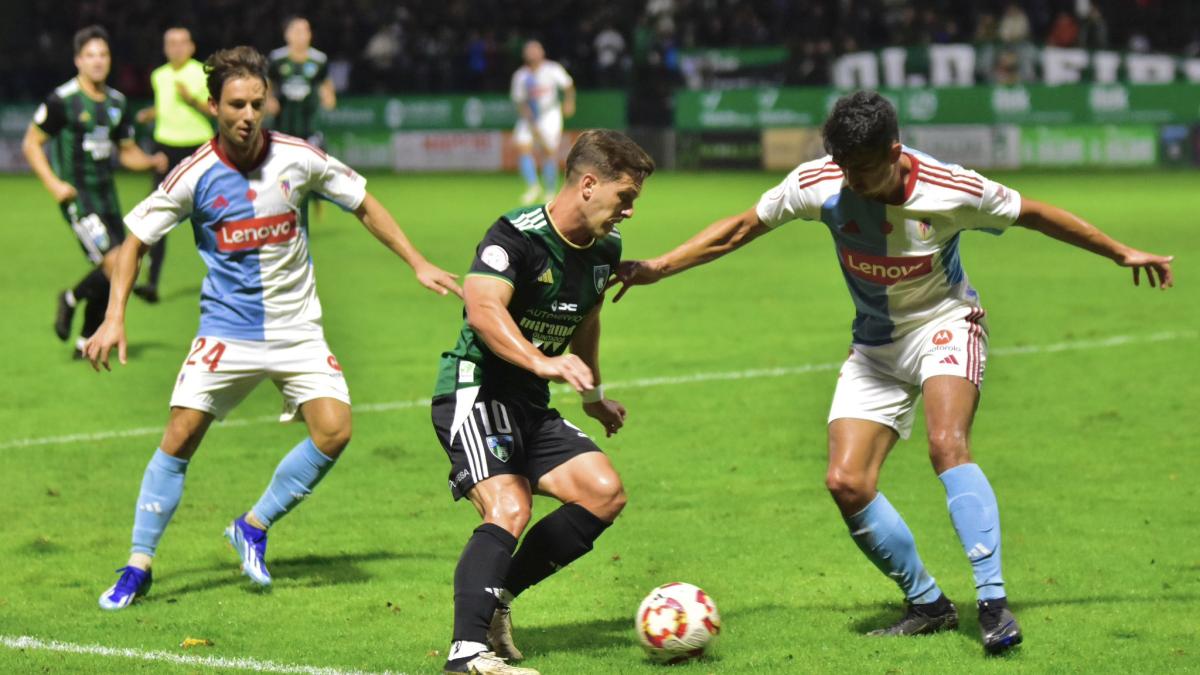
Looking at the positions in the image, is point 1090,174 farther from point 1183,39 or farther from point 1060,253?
point 1060,253

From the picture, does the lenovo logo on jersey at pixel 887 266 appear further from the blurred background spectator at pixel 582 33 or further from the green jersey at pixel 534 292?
the blurred background spectator at pixel 582 33

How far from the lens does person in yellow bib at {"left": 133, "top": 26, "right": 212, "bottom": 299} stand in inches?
607

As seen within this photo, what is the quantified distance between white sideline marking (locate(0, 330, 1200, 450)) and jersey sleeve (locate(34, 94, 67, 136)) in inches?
131

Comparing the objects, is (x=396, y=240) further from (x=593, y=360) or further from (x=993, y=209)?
(x=993, y=209)

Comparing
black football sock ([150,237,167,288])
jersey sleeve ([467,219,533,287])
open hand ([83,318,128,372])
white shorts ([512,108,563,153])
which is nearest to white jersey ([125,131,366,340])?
open hand ([83,318,128,372])

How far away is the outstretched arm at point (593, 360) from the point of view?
6020 mm

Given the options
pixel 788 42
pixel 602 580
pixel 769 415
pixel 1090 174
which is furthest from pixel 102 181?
pixel 788 42

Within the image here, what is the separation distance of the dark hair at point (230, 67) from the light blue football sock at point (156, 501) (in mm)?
1435

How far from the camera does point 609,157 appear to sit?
18.0ft

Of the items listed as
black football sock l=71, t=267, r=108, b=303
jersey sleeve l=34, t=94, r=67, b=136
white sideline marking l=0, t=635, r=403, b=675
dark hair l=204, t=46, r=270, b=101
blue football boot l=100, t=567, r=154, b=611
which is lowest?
black football sock l=71, t=267, r=108, b=303

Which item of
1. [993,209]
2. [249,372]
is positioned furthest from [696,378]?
[993,209]

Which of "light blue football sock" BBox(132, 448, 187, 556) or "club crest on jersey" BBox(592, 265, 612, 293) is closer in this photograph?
"club crest on jersey" BBox(592, 265, 612, 293)

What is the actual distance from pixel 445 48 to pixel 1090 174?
14.0m

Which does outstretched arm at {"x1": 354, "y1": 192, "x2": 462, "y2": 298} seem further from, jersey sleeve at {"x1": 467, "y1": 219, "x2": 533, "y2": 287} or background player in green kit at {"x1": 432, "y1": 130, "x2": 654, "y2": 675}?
jersey sleeve at {"x1": 467, "y1": 219, "x2": 533, "y2": 287}
